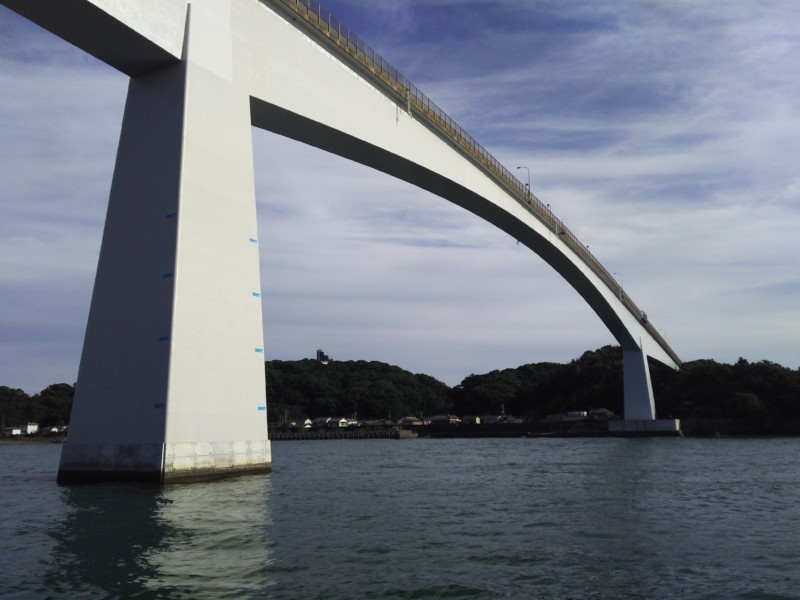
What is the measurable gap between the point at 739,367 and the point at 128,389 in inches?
2482

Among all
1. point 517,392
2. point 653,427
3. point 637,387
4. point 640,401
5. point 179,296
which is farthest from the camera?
point 517,392

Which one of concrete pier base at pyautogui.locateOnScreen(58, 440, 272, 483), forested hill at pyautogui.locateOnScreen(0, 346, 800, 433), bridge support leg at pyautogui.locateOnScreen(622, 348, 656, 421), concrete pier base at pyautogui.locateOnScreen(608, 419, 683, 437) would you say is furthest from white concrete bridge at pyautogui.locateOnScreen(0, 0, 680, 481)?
forested hill at pyautogui.locateOnScreen(0, 346, 800, 433)

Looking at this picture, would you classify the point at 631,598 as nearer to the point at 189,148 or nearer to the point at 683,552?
the point at 683,552

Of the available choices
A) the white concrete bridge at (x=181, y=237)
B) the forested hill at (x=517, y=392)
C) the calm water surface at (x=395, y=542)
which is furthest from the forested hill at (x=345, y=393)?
the calm water surface at (x=395, y=542)

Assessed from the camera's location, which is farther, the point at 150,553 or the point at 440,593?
the point at 150,553

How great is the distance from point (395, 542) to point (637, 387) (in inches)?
2093

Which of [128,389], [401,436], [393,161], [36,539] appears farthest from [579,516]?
[401,436]

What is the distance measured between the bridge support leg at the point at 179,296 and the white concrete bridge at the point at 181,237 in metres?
0.03

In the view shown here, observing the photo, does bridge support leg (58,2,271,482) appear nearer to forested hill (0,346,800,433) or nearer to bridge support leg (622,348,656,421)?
bridge support leg (622,348,656,421)

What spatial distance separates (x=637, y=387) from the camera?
2227 inches

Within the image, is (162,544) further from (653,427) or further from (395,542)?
(653,427)

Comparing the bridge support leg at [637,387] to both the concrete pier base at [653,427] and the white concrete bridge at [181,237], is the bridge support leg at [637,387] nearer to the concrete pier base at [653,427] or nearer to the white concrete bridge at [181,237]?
the concrete pier base at [653,427]

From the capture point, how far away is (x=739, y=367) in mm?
63719

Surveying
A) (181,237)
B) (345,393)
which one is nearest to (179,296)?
(181,237)
